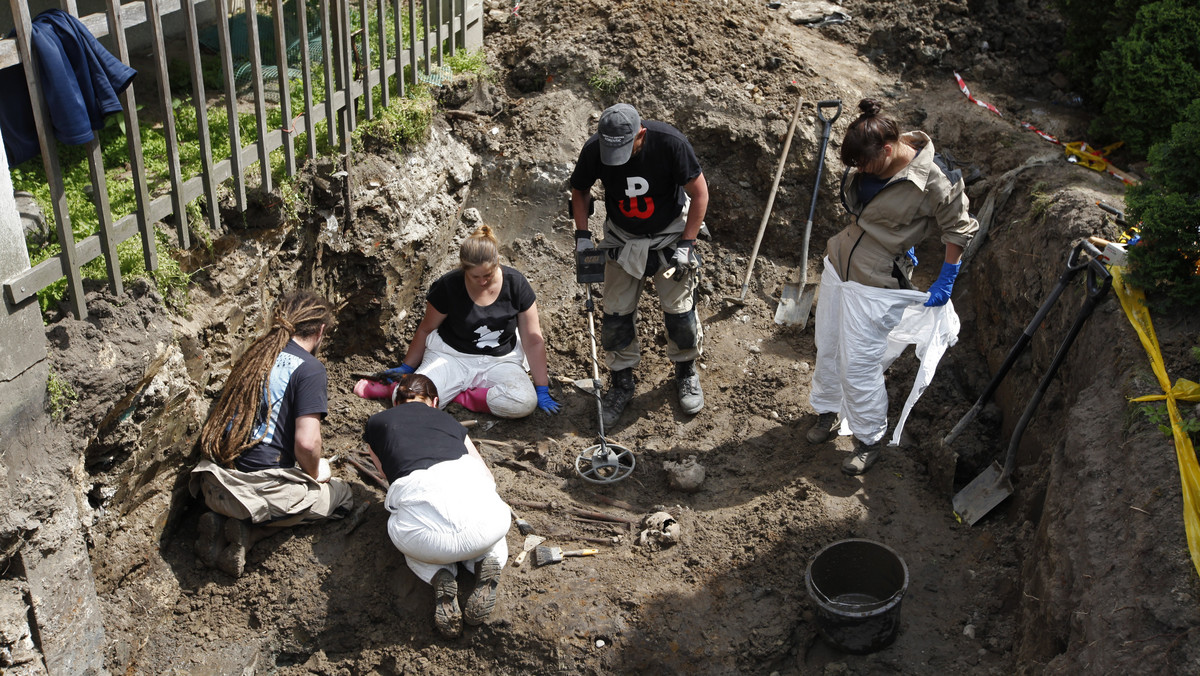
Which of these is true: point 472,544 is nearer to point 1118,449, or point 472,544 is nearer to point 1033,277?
point 1118,449

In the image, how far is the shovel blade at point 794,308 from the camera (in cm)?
657

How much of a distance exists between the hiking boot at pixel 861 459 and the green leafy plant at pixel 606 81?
3683 millimetres

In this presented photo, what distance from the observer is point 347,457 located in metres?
5.28

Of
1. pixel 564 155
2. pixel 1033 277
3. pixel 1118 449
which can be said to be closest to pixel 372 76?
pixel 564 155

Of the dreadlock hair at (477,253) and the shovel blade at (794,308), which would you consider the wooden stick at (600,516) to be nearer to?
the dreadlock hair at (477,253)

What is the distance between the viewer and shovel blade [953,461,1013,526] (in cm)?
463

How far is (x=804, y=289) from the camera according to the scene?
6.80m

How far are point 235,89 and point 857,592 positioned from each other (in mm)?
4781

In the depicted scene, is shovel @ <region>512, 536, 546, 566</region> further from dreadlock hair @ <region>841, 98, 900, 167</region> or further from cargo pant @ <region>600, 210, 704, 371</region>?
dreadlock hair @ <region>841, 98, 900, 167</region>

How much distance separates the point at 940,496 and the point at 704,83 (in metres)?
3.89

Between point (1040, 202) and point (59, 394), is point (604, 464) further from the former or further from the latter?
point (1040, 202)

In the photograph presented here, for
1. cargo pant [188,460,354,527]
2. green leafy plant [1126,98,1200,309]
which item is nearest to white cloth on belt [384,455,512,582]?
cargo pant [188,460,354,527]

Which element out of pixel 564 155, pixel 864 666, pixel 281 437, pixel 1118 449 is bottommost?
pixel 864 666

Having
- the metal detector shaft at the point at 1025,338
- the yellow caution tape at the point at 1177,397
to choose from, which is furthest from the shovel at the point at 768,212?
the yellow caution tape at the point at 1177,397
